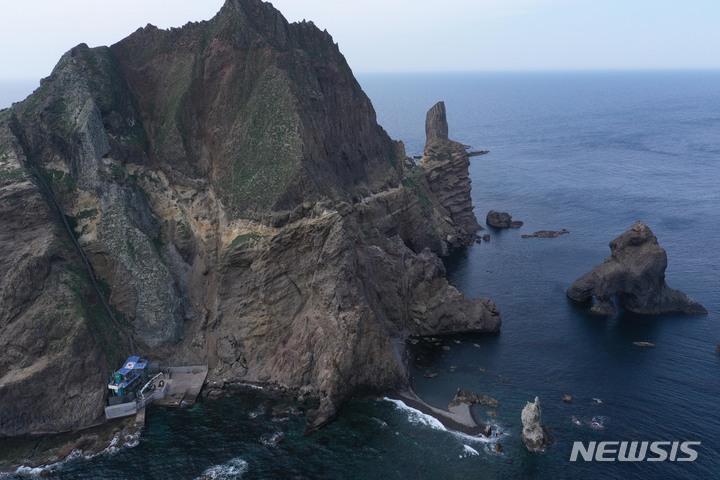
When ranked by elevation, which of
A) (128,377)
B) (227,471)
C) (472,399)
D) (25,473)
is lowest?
(227,471)

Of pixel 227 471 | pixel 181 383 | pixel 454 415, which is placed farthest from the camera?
pixel 181 383

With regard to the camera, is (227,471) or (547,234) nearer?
(227,471)

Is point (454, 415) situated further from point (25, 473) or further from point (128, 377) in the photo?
point (25, 473)

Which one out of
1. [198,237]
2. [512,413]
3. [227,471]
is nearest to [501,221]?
[512,413]

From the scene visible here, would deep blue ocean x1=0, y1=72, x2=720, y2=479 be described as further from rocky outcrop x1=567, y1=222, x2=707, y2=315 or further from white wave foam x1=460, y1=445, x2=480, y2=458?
rocky outcrop x1=567, y1=222, x2=707, y2=315

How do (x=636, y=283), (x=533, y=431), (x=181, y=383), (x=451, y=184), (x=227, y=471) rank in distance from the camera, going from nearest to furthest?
(x=227, y=471) → (x=533, y=431) → (x=181, y=383) → (x=636, y=283) → (x=451, y=184)

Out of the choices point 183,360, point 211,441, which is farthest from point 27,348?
point 211,441

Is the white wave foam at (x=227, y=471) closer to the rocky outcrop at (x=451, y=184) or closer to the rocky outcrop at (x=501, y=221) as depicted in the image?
the rocky outcrop at (x=451, y=184)
